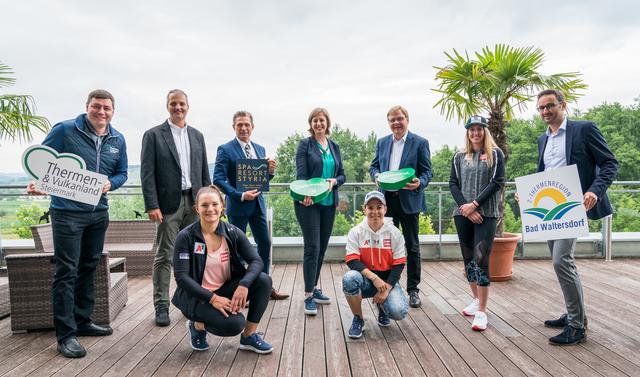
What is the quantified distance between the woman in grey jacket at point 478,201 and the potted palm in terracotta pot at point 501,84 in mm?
1482

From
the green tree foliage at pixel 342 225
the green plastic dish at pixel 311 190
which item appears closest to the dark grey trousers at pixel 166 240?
the green plastic dish at pixel 311 190

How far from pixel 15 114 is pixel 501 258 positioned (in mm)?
5692

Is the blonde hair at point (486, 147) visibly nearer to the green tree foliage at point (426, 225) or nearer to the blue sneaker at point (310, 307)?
the blue sneaker at point (310, 307)

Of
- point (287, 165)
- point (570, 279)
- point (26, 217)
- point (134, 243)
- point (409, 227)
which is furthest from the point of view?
point (287, 165)

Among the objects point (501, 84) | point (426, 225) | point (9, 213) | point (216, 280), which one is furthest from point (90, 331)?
point (501, 84)

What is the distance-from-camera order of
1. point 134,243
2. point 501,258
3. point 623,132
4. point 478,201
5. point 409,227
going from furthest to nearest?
1. point 623,132
2. point 134,243
3. point 501,258
4. point 409,227
5. point 478,201

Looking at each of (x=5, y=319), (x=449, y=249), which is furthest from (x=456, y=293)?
(x=5, y=319)

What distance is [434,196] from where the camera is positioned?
571cm

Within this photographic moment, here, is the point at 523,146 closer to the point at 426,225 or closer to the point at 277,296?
the point at 426,225

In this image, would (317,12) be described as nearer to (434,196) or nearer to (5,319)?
(434,196)

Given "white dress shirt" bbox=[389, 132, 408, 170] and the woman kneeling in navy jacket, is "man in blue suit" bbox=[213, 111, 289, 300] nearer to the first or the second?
the woman kneeling in navy jacket

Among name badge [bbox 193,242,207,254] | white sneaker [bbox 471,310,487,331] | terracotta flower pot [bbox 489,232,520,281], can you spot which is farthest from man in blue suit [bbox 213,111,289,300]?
terracotta flower pot [bbox 489,232,520,281]

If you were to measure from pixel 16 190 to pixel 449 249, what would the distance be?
6036mm

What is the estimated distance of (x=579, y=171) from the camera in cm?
253
